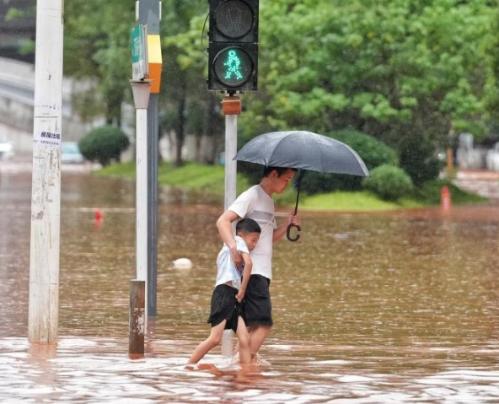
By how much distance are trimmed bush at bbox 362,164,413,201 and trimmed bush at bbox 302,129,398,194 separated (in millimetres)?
303

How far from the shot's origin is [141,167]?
1453 centimetres

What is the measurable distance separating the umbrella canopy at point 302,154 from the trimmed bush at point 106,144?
6844 cm

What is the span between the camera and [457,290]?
21.1 metres

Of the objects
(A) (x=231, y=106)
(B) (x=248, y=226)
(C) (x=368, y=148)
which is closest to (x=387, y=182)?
(C) (x=368, y=148)

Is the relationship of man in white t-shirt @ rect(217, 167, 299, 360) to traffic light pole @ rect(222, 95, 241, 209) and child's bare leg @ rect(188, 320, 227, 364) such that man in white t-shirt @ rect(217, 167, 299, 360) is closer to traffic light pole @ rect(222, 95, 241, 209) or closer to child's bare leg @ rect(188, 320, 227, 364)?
child's bare leg @ rect(188, 320, 227, 364)

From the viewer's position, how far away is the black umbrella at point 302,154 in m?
13.0

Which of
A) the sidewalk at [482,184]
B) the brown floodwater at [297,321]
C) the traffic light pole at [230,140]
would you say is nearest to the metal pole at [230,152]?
the traffic light pole at [230,140]

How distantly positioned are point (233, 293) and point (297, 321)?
172 inches

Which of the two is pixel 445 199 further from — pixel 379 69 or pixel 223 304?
pixel 223 304

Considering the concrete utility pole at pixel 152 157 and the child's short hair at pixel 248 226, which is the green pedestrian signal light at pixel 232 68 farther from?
the concrete utility pole at pixel 152 157

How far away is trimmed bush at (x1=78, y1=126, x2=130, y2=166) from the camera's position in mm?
81750

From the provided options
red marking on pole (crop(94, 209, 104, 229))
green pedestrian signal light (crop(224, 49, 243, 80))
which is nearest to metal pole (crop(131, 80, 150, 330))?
green pedestrian signal light (crop(224, 49, 243, 80))


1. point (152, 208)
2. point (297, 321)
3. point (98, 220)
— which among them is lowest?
point (297, 321)

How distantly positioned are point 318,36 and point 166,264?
23.9m
